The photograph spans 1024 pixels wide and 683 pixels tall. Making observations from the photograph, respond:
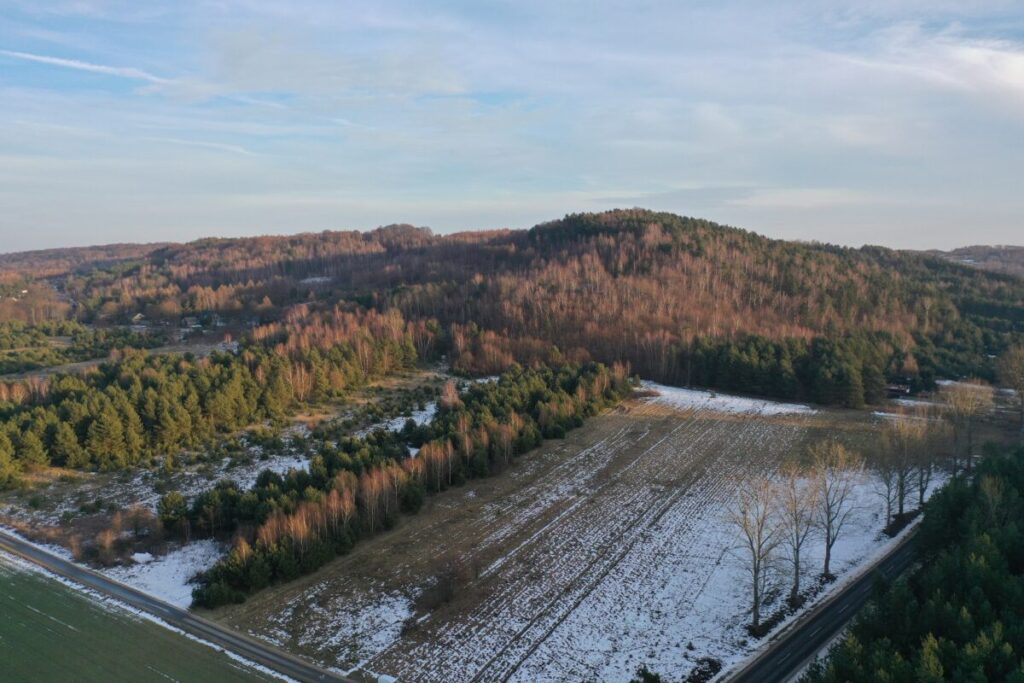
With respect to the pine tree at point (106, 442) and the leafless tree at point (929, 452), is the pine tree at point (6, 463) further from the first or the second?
the leafless tree at point (929, 452)

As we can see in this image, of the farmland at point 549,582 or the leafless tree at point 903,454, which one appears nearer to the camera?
the farmland at point 549,582

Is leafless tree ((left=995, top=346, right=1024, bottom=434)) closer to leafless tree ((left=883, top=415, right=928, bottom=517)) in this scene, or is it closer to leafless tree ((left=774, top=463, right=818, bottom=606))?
leafless tree ((left=883, top=415, right=928, bottom=517))

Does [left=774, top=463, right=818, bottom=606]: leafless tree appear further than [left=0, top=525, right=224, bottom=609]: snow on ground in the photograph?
No

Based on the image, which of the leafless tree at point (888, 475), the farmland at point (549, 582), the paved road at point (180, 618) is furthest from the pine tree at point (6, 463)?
the leafless tree at point (888, 475)

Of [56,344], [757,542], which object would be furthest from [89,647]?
[56,344]

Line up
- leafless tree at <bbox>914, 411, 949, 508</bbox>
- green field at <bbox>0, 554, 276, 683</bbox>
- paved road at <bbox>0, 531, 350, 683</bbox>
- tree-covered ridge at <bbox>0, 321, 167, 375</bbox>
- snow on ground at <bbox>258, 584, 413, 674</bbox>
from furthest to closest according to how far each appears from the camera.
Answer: tree-covered ridge at <bbox>0, 321, 167, 375</bbox>, leafless tree at <bbox>914, 411, 949, 508</bbox>, snow on ground at <bbox>258, 584, 413, 674</bbox>, paved road at <bbox>0, 531, 350, 683</bbox>, green field at <bbox>0, 554, 276, 683</bbox>

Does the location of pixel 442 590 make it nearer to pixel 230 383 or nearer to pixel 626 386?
pixel 230 383

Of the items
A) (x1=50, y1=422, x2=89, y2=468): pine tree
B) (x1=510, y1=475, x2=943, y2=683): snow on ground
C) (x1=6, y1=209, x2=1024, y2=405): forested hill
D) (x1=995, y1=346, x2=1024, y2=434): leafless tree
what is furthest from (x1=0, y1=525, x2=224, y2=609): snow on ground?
(x1=995, y1=346, x2=1024, y2=434): leafless tree
